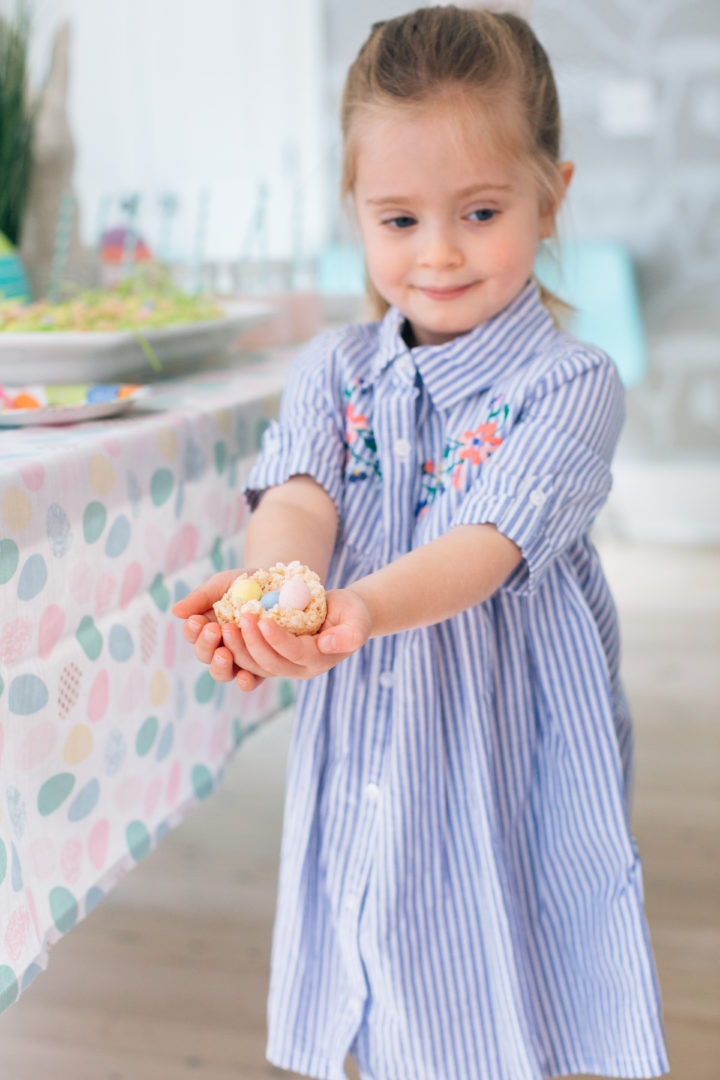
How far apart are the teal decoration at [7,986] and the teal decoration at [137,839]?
0.18 meters

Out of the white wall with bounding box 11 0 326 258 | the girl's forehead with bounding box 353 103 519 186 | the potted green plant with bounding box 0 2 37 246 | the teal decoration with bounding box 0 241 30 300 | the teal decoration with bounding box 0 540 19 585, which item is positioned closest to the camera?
the teal decoration with bounding box 0 540 19 585

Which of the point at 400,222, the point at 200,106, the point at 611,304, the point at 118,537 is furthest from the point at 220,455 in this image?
the point at 200,106

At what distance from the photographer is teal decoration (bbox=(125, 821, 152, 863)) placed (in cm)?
92

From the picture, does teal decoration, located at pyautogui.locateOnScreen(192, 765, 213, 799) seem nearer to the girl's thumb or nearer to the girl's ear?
the girl's thumb

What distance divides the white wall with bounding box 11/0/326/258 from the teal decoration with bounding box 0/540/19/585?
2750 mm

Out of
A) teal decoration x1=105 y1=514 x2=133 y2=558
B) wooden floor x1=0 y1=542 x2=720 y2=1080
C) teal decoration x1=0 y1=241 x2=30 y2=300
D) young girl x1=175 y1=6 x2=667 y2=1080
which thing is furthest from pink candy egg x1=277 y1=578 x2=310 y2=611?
teal decoration x1=0 y1=241 x2=30 y2=300

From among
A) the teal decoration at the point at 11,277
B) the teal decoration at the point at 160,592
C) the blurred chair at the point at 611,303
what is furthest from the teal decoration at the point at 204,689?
the blurred chair at the point at 611,303

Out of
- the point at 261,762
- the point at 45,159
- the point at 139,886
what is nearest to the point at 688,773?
the point at 261,762

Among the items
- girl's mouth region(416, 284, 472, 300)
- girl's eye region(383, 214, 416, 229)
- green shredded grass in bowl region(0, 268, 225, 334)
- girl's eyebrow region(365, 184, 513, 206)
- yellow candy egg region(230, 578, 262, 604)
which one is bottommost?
yellow candy egg region(230, 578, 262, 604)

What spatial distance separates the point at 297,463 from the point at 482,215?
25 cm

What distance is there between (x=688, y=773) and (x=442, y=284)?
1192mm

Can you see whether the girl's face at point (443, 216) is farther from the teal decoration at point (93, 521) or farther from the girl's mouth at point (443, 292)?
the teal decoration at point (93, 521)

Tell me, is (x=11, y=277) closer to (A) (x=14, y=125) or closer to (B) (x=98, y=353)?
(A) (x=14, y=125)

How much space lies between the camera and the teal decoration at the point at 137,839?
0.92 meters
